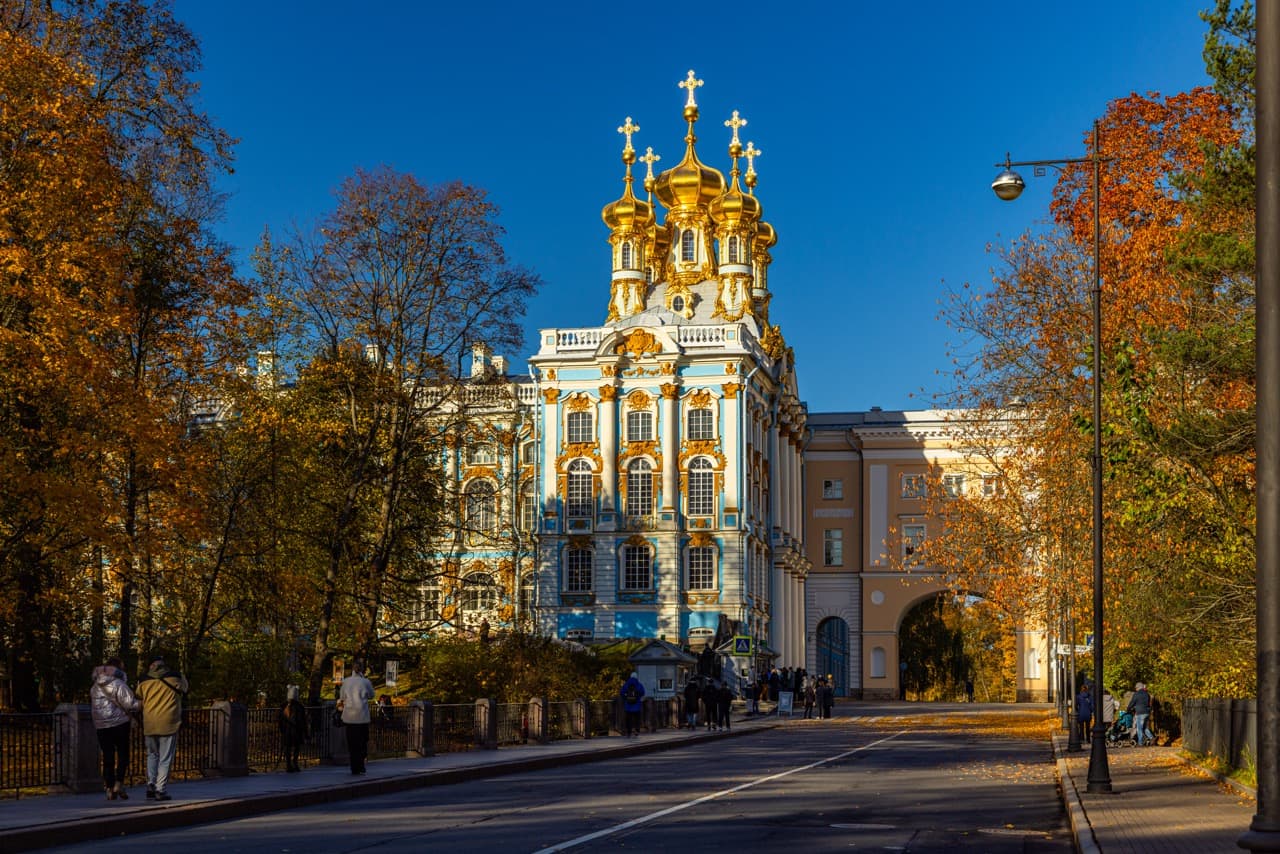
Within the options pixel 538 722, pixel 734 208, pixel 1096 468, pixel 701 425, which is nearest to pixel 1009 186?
pixel 1096 468

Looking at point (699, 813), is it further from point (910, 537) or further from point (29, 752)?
point (910, 537)

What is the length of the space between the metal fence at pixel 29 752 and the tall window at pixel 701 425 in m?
62.5

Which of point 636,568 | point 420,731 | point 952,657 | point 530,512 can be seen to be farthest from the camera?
point 952,657

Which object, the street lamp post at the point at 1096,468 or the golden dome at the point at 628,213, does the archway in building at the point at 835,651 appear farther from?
the street lamp post at the point at 1096,468

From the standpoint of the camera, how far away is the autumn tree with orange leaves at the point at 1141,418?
76.0ft

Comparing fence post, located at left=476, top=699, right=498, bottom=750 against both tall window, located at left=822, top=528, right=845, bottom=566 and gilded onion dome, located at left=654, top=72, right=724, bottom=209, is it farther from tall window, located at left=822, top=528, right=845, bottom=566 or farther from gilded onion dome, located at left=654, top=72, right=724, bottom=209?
tall window, located at left=822, top=528, right=845, bottom=566

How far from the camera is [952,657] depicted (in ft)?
312

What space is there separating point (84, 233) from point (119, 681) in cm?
1003

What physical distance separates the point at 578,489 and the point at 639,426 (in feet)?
14.7

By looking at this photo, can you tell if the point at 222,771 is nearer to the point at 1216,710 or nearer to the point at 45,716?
the point at 45,716

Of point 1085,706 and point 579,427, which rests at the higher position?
point 579,427

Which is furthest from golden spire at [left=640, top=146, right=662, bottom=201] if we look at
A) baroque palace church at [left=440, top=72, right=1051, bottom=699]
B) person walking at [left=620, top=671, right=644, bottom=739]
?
person walking at [left=620, top=671, right=644, bottom=739]

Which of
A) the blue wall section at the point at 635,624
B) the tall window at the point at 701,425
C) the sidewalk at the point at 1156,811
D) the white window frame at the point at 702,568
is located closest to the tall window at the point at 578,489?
the blue wall section at the point at 635,624

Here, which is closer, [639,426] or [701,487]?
[701,487]
